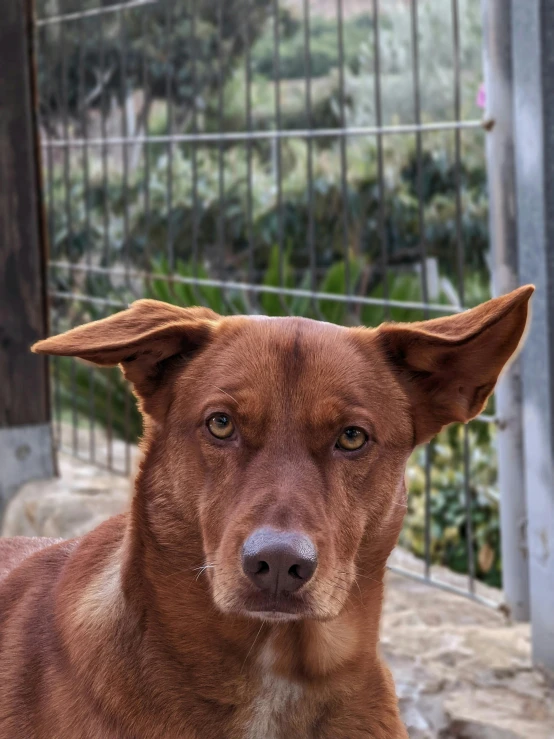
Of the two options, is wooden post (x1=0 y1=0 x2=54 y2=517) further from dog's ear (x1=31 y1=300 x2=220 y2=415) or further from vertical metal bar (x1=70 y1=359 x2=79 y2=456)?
dog's ear (x1=31 y1=300 x2=220 y2=415)

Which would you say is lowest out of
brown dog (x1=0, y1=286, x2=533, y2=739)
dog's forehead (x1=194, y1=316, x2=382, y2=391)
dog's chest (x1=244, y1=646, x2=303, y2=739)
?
dog's chest (x1=244, y1=646, x2=303, y2=739)

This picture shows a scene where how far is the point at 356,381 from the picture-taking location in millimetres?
2439

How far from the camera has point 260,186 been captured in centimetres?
1125

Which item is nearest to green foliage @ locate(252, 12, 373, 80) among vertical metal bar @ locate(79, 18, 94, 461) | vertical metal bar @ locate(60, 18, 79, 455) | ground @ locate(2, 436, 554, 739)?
vertical metal bar @ locate(60, 18, 79, 455)

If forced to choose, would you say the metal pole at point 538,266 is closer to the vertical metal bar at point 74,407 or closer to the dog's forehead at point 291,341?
the dog's forehead at point 291,341

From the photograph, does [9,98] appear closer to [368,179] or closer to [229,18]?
[368,179]

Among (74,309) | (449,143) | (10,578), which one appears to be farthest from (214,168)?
(10,578)

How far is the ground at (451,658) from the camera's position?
356 centimetres

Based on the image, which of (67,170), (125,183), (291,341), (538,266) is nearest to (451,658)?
(538,266)

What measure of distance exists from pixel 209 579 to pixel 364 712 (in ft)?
1.53

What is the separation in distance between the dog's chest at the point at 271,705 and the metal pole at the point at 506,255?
1983mm

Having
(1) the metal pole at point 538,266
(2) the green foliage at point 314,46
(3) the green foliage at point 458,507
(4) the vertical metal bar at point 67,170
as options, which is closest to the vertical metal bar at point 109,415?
(4) the vertical metal bar at point 67,170

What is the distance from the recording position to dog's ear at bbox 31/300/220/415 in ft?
7.35

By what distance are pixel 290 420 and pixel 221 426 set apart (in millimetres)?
155
